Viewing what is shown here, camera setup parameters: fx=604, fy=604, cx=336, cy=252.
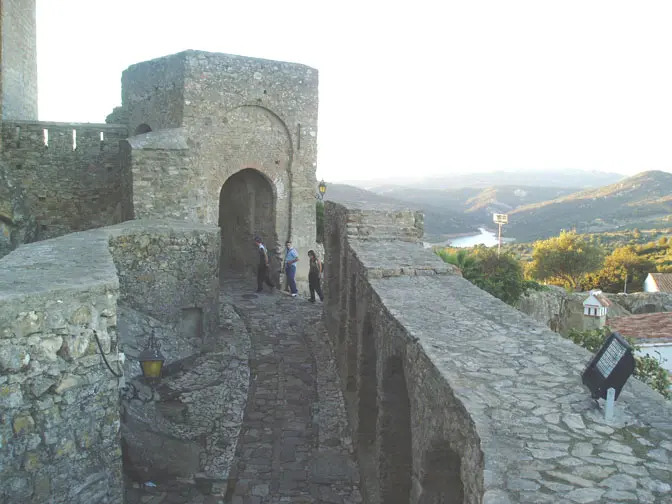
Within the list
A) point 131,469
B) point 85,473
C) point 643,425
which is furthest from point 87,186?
point 643,425

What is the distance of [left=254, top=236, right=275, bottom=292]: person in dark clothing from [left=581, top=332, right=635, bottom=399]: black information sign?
1043 centimetres

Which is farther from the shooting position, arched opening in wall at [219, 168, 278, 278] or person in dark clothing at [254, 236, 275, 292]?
arched opening in wall at [219, 168, 278, 278]

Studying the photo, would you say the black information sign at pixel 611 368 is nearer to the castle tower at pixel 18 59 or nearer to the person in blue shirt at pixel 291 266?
the person in blue shirt at pixel 291 266

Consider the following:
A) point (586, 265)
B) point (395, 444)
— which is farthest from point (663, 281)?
point (395, 444)

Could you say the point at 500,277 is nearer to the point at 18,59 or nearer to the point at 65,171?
the point at 65,171

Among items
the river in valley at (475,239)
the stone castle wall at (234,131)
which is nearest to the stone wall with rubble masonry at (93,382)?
the stone castle wall at (234,131)

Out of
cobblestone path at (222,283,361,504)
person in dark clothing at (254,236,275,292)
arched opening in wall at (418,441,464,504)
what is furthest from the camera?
person in dark clothing at (254,236,275,292)

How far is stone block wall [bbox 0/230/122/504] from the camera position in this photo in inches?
167

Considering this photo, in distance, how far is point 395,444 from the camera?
5789 mm

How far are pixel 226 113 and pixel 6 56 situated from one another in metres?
5.65

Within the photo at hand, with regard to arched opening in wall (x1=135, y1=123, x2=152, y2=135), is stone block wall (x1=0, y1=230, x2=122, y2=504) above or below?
below

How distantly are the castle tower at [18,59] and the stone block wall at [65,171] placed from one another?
0.89 metres

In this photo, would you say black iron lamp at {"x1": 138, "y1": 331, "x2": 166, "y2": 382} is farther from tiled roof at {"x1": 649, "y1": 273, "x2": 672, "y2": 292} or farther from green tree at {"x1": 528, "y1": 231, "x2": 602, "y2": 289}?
green tree at {"x1": 528, "y1": 231, "x2": 602, "y2": 289}

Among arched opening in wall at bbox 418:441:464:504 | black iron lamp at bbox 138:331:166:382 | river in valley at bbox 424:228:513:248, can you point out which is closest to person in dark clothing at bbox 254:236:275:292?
black iron lamp at bbox 138:331:166:382
